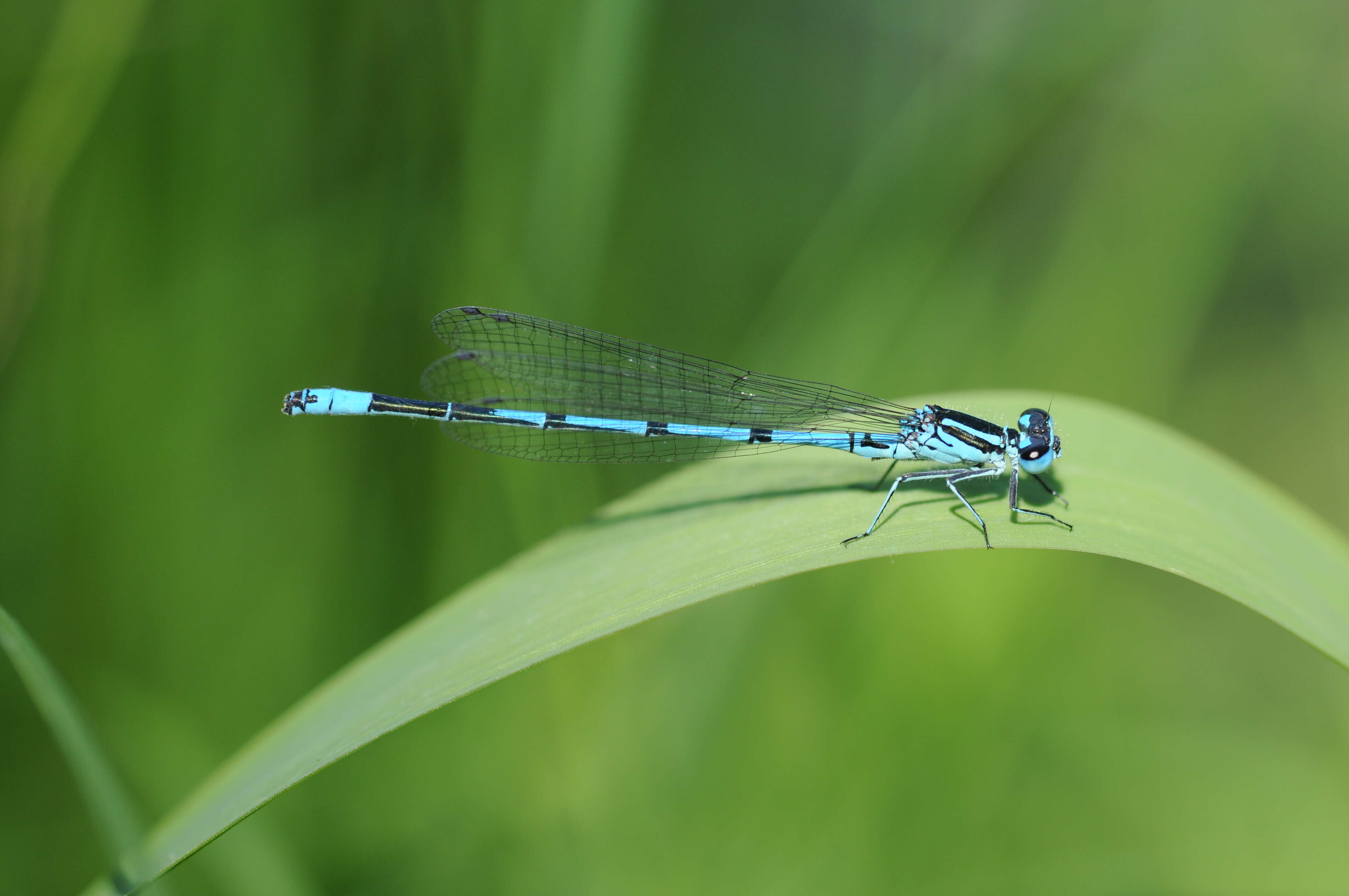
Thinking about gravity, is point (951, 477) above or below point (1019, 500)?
above

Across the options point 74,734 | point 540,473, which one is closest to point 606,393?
point 540,473

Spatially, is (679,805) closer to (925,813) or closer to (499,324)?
(925,813)

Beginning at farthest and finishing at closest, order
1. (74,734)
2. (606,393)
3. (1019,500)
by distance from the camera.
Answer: (606,393), (1019,500), (74,734)

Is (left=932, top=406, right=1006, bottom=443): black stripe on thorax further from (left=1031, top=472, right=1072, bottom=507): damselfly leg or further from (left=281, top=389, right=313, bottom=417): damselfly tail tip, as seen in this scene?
(left=281, top=389, right=313, bottom=417): damselfly tail tip

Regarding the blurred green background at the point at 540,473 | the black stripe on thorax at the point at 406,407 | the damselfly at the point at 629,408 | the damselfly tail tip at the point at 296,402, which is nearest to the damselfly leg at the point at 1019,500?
the damselfly at the point at 629,408

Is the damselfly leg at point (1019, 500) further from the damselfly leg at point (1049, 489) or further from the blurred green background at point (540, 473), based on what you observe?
the blurred green background at point (540, 473)

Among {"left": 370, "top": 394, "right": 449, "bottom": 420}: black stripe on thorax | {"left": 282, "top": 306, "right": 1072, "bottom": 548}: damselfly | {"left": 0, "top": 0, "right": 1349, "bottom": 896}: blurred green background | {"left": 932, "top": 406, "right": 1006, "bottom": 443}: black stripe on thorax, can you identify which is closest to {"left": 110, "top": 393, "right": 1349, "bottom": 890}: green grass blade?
{"left": 932, "top": 406, "right": 1006, "bottom": 443}: black stripe on thorax

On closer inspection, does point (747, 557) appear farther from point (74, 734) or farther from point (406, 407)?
point (406, 407)
